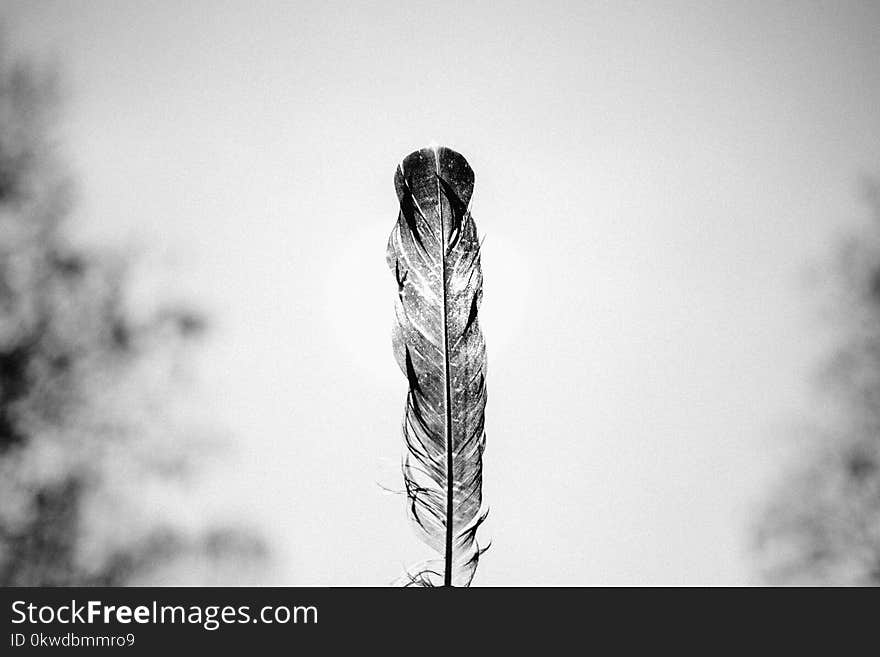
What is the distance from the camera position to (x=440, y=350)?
1.56m

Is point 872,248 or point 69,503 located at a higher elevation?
point 872,248

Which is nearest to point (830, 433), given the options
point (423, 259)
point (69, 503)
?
point (423, 259)

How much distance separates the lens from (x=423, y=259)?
5.20 ft

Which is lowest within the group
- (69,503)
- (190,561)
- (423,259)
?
(190,561)

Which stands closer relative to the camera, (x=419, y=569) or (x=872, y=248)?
(x=419, y=569)

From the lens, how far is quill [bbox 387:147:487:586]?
1534 mm

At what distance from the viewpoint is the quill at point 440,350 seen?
5.03 ft

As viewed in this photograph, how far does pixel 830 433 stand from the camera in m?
1.85
